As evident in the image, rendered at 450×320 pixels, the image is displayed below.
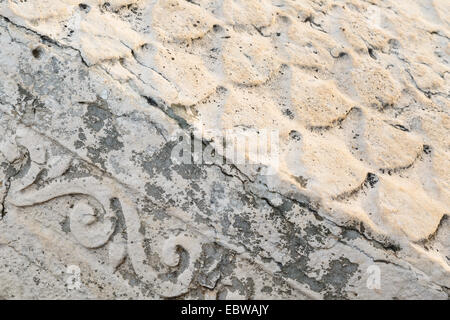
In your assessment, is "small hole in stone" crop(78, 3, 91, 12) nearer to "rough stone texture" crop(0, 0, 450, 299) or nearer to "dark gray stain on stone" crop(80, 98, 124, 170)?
"rough stone texture" crop(0, 0, 450, 299)

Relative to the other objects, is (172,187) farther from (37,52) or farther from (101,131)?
(37,52)

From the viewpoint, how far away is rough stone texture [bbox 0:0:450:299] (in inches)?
47.8

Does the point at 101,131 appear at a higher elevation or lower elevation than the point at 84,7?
lower

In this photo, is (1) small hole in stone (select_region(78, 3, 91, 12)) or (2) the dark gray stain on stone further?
(1) small hole in stone (select_region(78, 3, 91, 12))

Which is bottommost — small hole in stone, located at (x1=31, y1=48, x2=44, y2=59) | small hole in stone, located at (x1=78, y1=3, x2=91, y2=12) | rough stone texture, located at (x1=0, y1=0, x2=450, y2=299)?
rough stone texture, located at (x1=0, y1=0, x2=450, y2=299)

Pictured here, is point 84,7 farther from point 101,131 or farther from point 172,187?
point 172,187

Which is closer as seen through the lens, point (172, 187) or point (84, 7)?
point (172, 187)

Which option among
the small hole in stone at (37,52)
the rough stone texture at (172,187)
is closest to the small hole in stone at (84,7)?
the rough stone texture at (172,187)

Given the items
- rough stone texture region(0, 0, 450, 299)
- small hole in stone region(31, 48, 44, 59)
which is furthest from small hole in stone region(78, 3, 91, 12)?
small hole in stone region(31, 48, 44, 59)

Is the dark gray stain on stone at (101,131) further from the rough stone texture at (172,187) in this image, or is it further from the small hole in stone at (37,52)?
the small hole in stone at (37,52)

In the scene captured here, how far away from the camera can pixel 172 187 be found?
4.03 ft

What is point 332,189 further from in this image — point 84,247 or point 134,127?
point 84,247

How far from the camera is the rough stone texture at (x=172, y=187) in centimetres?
121

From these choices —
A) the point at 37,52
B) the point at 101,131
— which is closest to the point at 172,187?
the point at 101,131
